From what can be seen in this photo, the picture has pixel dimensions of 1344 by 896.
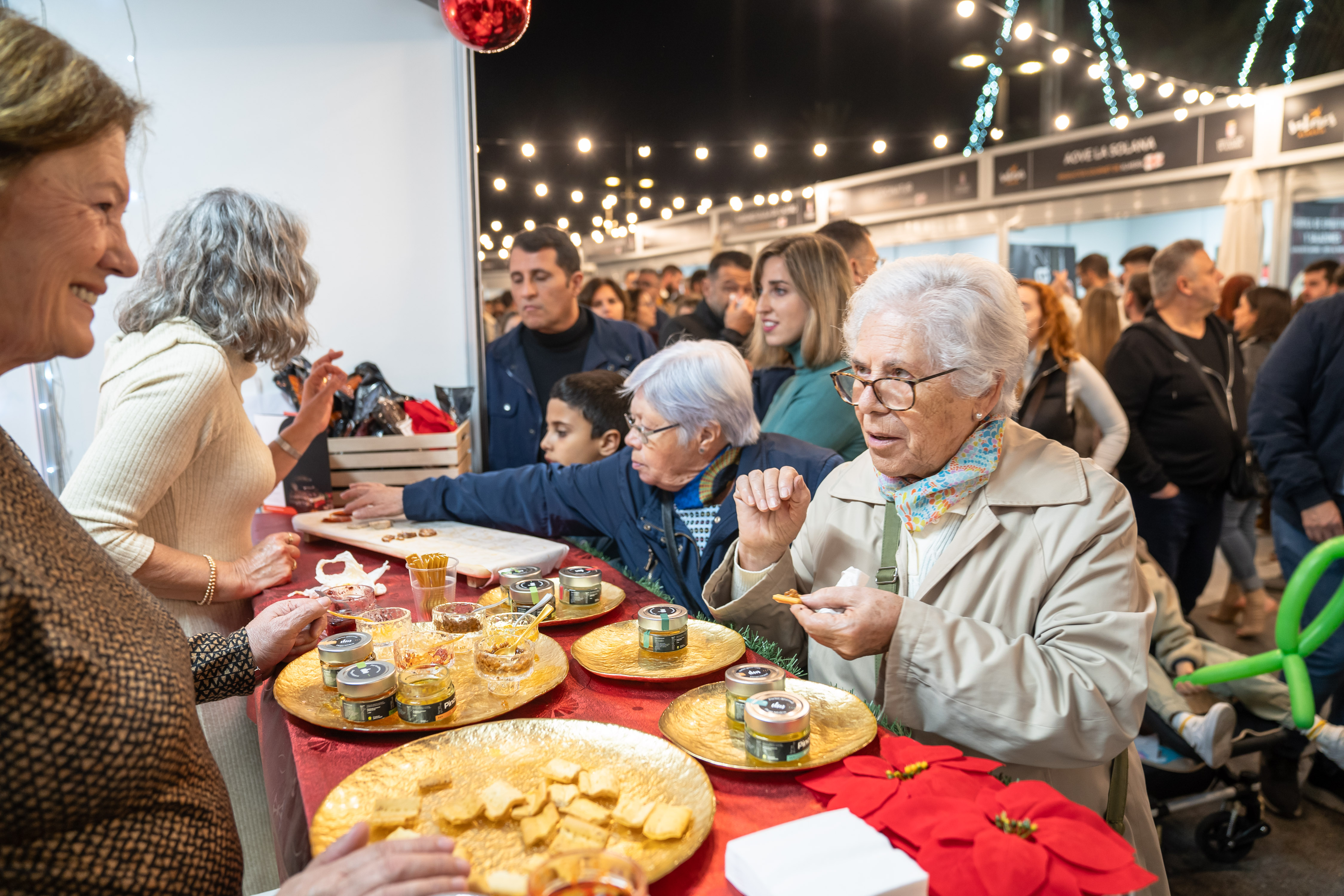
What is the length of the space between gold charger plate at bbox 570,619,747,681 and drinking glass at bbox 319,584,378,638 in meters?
0.44

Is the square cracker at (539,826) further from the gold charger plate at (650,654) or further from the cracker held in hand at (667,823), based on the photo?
the gold charger plate at (650,654)

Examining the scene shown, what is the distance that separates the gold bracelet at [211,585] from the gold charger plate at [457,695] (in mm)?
444

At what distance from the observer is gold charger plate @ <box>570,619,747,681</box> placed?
1479 millimetres

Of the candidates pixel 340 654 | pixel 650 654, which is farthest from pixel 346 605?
pixel 650 654

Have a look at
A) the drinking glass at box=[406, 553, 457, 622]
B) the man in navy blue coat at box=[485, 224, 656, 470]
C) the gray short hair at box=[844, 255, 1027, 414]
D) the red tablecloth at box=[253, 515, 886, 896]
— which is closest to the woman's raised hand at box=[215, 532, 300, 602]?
the red tablecloth at box=[253, 515, 886, 896]

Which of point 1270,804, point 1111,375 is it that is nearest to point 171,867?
point 1270,804

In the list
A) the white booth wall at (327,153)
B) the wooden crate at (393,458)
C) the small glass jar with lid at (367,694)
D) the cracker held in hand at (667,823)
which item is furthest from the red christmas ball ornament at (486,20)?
the cracker held in hand at (667,823)

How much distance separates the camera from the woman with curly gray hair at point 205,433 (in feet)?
5.57

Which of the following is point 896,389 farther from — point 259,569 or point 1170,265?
point 1170,265

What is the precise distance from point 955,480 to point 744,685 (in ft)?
2.11

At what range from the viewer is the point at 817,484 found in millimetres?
2322

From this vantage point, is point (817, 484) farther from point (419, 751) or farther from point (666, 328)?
point (666, 328)

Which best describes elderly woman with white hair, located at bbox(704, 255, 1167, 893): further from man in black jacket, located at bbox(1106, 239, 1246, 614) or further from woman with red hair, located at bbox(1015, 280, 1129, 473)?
man in black jacket, located at bbox(1106, 239, 1246, 614)

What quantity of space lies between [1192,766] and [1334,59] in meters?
7.88
